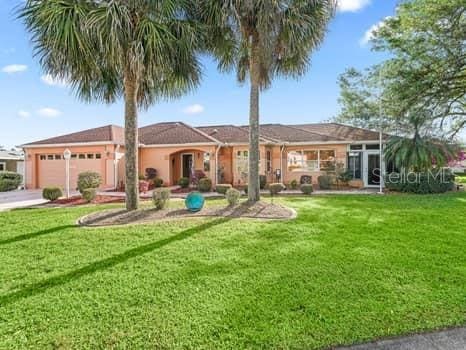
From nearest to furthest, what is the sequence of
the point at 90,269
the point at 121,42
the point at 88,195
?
the point at 90,269 < the point at 121,42 < the point at 88,195

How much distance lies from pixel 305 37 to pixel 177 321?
379 inches

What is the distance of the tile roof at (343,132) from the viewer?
20.7m

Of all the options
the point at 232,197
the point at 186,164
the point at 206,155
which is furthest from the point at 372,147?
the point at 232,197

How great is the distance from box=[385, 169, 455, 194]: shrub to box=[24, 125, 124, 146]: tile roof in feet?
58.2

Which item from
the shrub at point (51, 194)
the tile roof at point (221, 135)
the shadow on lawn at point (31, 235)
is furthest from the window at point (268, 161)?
the shadow on lawn at point (31, 235)

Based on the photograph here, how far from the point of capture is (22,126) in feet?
89.8

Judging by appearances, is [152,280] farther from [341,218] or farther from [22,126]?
[22,126]

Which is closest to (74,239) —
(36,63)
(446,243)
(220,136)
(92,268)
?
(92,268)

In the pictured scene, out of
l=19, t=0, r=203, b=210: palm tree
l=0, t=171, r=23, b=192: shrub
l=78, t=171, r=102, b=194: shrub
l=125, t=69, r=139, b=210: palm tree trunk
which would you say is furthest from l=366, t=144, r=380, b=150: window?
l=0, t=171, r=23, b=192: shrub

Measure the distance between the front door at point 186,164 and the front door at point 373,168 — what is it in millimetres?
12459

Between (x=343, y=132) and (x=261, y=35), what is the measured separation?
574 inches

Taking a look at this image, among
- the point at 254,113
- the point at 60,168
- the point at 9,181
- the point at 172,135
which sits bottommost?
the point at 9,181

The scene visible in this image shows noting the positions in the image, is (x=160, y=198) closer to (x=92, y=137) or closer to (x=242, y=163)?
(x=242, y=163)

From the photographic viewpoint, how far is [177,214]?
9.93 m
